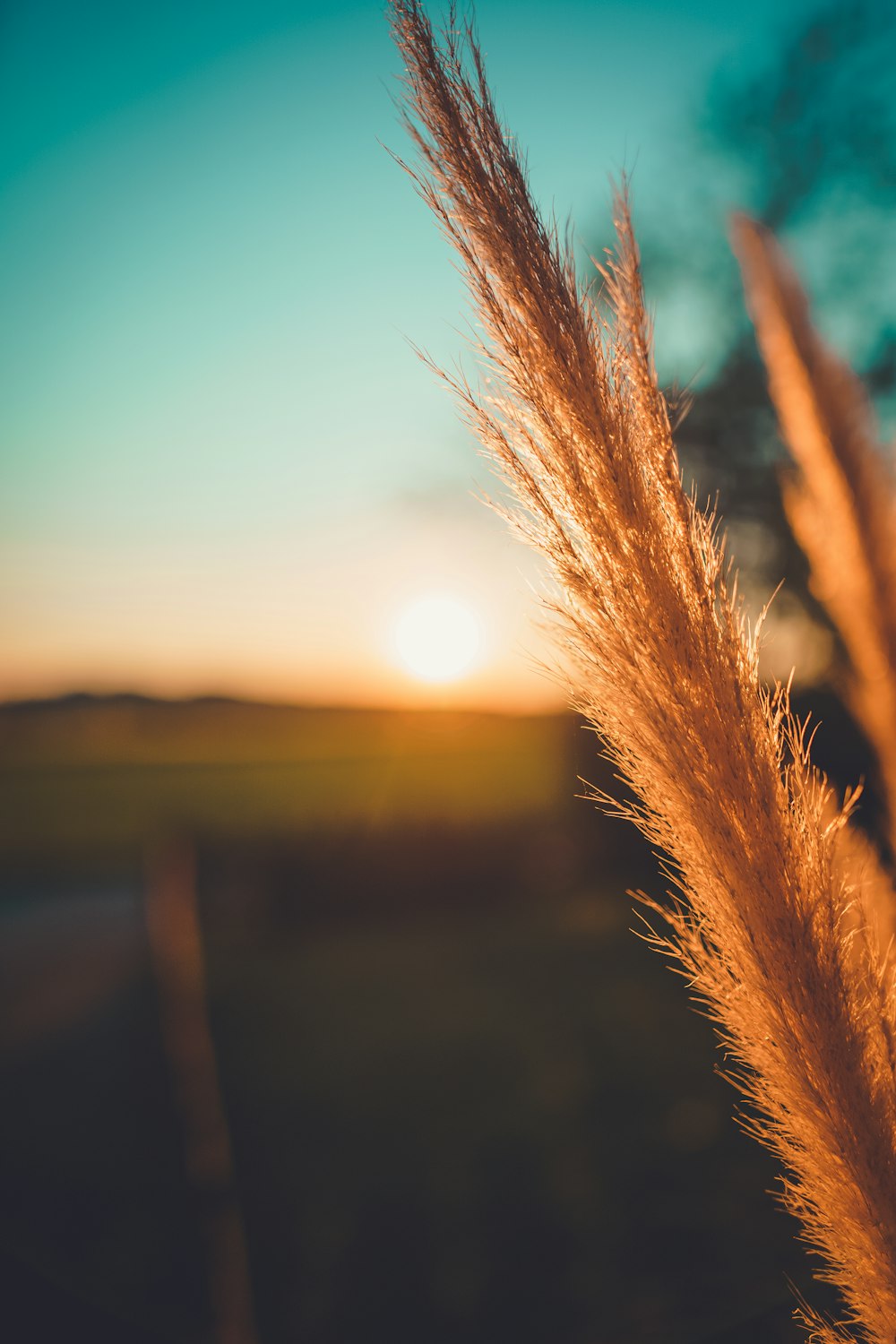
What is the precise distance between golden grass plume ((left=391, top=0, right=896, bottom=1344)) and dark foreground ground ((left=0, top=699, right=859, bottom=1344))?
7.97 ft

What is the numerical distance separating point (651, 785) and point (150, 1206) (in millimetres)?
5230

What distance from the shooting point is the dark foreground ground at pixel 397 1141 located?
11.5 feet

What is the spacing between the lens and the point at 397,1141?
16.7ft

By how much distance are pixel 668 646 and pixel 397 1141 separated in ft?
18.0

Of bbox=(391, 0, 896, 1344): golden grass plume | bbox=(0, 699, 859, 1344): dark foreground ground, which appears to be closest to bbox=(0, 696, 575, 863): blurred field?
bbox=(0, 699, 859, 1344): dark foreground ground

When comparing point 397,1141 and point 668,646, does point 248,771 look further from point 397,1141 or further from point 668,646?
point 668,646

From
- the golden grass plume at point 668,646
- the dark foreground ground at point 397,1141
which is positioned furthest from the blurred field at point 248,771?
the golden grass plume at point 668,646

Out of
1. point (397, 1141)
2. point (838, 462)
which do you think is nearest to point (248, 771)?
point (397, 1141)

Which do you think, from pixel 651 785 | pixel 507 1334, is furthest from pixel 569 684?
pixel 507 1334

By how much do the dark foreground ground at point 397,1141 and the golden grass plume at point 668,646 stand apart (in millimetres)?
2431

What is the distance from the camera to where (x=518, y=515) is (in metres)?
0.94

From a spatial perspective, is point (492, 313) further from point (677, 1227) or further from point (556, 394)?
point (677, 1227)

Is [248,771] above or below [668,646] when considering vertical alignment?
below

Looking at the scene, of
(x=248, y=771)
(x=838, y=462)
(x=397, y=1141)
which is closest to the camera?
(x=838, y=462)
